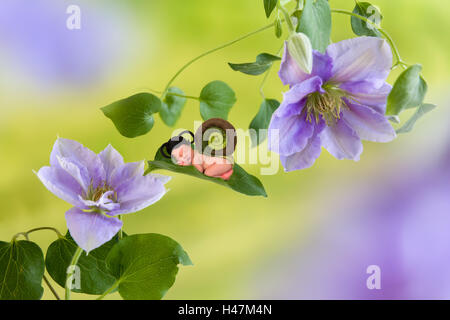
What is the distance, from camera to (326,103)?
432mm

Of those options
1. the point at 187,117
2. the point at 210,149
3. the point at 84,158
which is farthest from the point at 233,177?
the point at 187,117

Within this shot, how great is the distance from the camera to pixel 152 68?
0.83m

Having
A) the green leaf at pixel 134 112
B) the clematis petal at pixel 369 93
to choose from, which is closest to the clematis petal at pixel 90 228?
the green leaf at pixel 134 112

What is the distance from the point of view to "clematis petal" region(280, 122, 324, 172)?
45 cm

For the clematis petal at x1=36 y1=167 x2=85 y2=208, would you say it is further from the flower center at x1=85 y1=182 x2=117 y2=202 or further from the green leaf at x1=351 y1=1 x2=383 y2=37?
the green leaf at x1=351 y1=1 x2=383 y2=37

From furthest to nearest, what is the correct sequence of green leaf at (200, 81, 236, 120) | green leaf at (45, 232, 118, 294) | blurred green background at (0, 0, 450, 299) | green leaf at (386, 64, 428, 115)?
blurred green background at (0, 0, 450, 299)
green leaf at (200, 81, 236, 120)
green leaf at (45, 232, 118, 294)
green leaf at (386, 64, 428, 115)

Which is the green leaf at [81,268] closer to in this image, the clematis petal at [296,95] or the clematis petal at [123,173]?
the clematis petal at [123,173]

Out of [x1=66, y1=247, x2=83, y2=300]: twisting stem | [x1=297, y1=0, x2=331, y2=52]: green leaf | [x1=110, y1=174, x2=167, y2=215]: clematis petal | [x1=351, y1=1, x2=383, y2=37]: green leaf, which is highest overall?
[x1=351, y1=1, x2=383, y2=37]: green leaf

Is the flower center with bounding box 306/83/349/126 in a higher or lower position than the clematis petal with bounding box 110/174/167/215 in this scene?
higher

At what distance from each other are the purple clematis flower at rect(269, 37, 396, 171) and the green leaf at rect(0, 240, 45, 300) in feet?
0.77

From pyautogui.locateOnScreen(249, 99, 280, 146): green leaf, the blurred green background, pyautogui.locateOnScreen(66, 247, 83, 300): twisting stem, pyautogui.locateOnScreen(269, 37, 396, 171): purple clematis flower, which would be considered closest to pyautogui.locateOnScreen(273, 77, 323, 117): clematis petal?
pyautogui.locateOnScreen(269, 37, 396, 171): purple clematis flower

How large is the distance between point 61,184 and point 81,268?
105 mm

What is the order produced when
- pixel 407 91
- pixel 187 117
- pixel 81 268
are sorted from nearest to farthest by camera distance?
pixel 407 91, pixel 81 268, pixel 187 117

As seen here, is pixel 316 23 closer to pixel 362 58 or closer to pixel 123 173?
pixel 362 58
